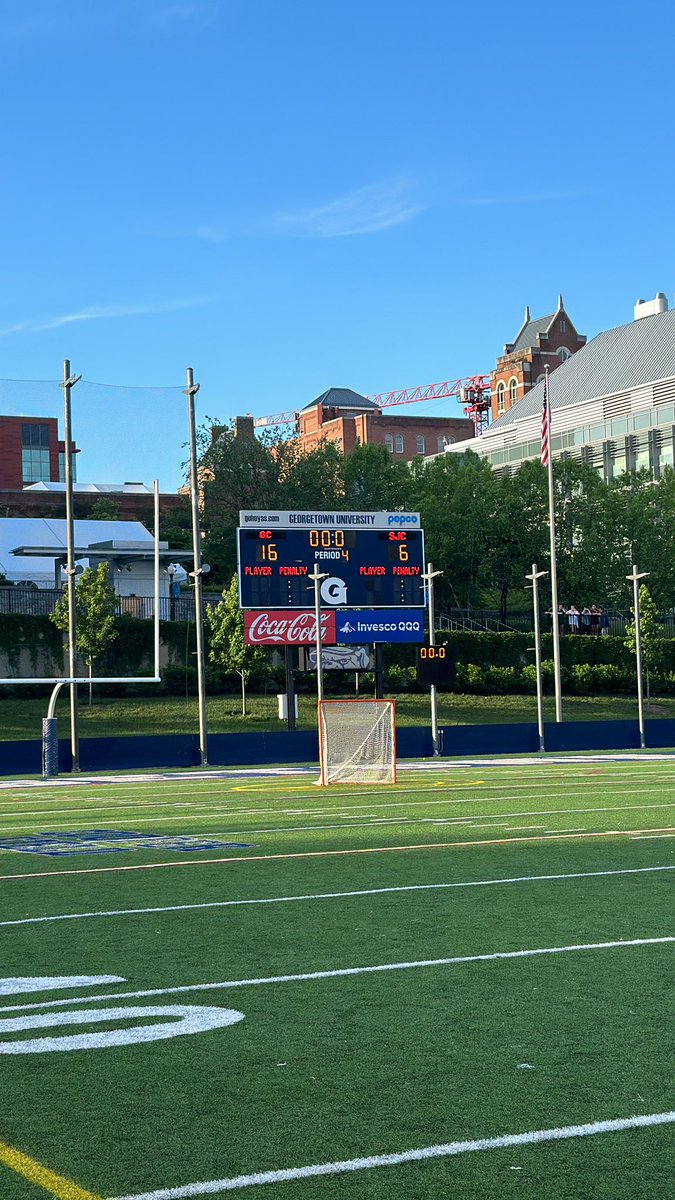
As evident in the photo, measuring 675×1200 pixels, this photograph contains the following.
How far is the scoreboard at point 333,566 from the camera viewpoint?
44094mm

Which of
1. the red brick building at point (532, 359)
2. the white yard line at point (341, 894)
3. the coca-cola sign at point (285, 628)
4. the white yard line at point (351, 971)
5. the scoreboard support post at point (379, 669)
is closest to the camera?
the white yard line at point (351, 971)

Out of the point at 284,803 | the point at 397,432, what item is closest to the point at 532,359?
the point at 397,432

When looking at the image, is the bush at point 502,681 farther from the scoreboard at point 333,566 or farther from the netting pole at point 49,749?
the netting pole at point 49,749

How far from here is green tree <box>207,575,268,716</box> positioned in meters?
55.0

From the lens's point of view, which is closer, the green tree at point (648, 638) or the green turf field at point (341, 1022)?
the green turf field at point (341, 1022)

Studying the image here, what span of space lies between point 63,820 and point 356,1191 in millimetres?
15857

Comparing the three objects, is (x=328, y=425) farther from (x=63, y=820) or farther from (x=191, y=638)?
(x=63, y=820)

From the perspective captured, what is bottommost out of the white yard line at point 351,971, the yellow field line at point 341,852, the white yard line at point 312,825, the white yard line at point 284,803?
the white yard line at point 284,803

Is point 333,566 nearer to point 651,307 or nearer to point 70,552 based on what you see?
point 70,552

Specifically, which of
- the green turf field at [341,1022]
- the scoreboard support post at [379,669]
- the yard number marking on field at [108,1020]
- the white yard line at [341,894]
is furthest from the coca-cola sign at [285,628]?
the yard number marking on field at [108,1020]

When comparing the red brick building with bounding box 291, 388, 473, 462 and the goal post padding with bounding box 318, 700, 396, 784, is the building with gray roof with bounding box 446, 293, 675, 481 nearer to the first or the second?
the red brick building with bounding box 291, 388, 473, 462

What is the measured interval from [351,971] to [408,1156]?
3.21 m

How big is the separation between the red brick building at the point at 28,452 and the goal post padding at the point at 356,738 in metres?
68.6

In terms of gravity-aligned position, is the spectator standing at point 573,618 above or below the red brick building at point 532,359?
below
